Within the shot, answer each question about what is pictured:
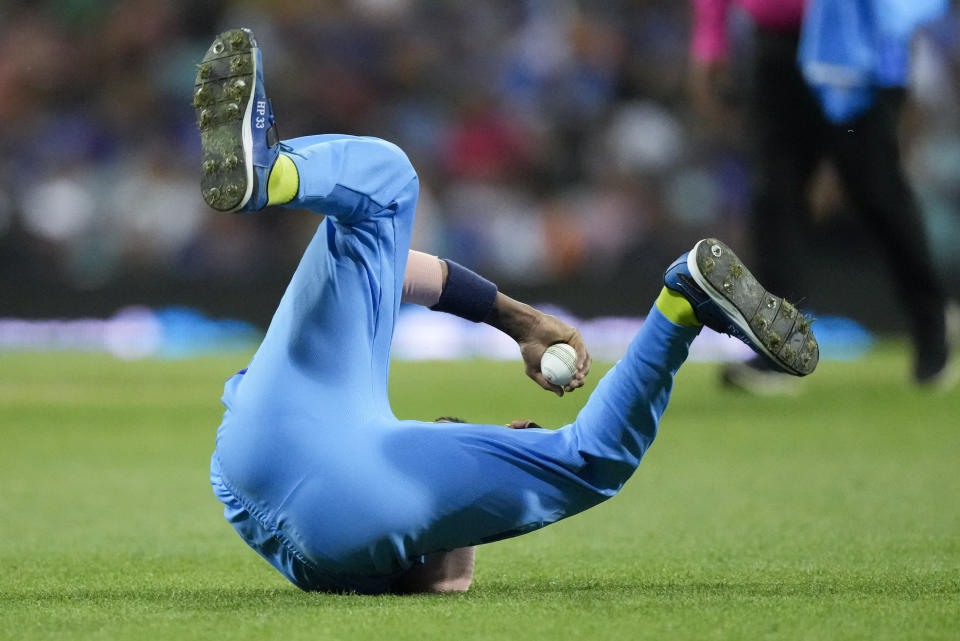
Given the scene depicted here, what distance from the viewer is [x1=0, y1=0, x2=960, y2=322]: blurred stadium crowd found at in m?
9.39

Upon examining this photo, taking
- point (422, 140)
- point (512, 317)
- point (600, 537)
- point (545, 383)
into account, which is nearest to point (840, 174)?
point (600, 537)

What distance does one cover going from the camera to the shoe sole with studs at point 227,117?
7.53 feet

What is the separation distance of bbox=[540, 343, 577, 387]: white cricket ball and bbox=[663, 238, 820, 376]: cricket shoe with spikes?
1.57 feet

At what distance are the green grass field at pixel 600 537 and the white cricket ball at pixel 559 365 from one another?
14.5 inches

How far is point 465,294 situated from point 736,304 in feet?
2.45

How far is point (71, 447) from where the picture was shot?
16.8 feet

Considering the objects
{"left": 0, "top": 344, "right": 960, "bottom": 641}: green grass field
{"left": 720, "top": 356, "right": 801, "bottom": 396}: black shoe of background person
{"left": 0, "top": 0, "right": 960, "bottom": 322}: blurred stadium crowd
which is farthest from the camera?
{"left": 0, "top": 0, "right": 960, "bottom": 322}: blurred stadium crowd

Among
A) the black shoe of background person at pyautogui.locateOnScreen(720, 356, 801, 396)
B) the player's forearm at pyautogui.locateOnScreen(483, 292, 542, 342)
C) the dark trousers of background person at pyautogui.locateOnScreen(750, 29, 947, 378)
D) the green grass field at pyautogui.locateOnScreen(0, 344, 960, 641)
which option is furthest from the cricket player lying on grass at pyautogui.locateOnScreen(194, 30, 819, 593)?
the black shoe of background person at pyautogui.locateOnScreen(720, 356, 801, 396)

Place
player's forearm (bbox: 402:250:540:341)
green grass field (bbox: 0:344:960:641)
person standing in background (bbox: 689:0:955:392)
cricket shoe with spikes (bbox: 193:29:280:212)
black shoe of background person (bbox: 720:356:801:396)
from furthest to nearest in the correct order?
1. black shoe of background person (bbox: 720:356:801:396)
2. person standing in background (bbox: 689:0:955:392)
3. player's forearm (bbox: 402:250:540:341)
4. cricket shoe with spikes (bbox: 193:29:280:212)
5. green grass field (bbox: 0:344:960:641)

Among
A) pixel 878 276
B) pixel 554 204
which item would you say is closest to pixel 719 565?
pixel 878 276

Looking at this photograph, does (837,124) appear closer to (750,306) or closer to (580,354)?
(580,354)

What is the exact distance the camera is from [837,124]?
550cm

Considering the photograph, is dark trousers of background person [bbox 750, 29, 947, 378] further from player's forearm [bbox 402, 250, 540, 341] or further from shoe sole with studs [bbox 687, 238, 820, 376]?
shoe sole with studs [bbox 687, 238, 820, 376]

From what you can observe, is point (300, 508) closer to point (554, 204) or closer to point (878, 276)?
point (878, 276)
